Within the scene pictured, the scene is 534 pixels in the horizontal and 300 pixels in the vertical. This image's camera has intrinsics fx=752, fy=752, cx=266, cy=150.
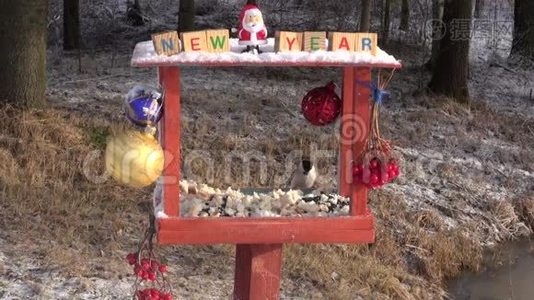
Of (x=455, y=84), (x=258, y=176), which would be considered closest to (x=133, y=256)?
(x=258, y=176)

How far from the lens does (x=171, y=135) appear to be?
114 inches

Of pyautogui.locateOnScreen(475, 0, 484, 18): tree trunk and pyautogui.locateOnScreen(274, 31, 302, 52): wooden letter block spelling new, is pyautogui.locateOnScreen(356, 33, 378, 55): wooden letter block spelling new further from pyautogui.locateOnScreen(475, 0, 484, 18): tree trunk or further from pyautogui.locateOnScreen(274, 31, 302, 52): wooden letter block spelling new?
pyautogui.locateOnScreen(475, 0, 484, 18): tree trunk

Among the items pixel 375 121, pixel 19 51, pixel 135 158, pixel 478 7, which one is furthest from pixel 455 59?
pixel 478 7

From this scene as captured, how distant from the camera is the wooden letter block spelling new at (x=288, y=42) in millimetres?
2770

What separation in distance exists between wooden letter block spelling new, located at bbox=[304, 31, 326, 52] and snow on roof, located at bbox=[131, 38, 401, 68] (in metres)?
0.03

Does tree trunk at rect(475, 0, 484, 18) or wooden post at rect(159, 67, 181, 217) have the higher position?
tree trunk at rect(475, 0, 484, 18)

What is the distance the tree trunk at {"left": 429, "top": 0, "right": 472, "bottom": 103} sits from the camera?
32.4 ft

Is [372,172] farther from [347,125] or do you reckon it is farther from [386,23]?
[386,23]

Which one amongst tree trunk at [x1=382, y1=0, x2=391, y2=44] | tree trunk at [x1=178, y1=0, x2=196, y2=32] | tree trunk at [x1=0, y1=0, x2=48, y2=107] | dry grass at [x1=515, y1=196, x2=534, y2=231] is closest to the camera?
tree trunk at [x1=0, y1=0, x2=48, y2=107]

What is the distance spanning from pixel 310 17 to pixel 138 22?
10.5 feet

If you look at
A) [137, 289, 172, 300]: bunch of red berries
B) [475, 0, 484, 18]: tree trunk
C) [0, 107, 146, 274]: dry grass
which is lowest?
[0, 107, 146, 274]: dry grass

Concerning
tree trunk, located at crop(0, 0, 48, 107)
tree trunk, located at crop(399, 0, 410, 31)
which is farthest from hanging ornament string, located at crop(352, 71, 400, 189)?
tree trunk, located at crop(399, 0, 410, 31)

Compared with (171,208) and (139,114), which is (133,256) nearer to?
(171,208)

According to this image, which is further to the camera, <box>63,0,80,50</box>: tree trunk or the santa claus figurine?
<box>63,0,80,50</box>: tree trunk
